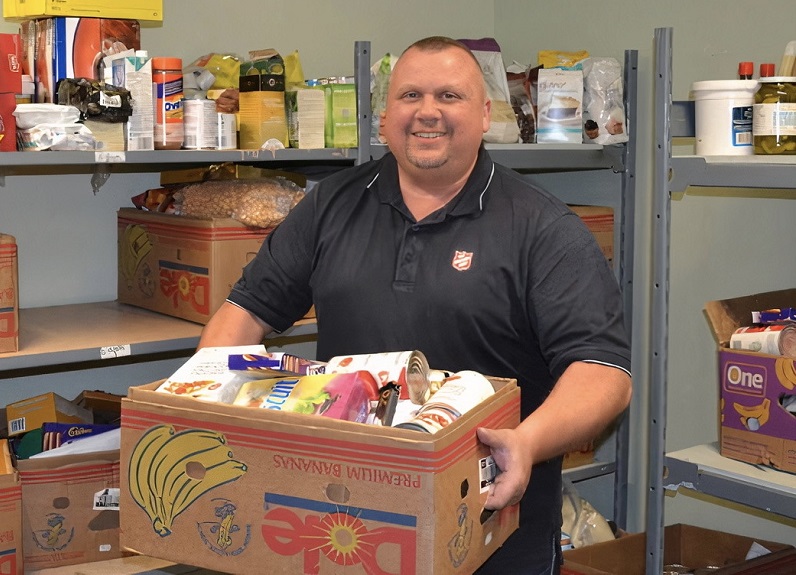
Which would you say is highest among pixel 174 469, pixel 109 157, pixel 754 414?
pixel 109 157

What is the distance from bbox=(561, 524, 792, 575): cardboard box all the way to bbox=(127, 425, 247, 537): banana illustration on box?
1.79 metres

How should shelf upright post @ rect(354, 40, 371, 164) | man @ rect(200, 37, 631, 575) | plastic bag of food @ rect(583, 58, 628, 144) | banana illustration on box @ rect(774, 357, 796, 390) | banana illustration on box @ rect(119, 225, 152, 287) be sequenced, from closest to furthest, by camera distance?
man @ rect(200, 37, 631, 575) < banana illustration on box @ rect(774, 357, 796, 390) < shelf upright post @ rect(354, 40, 371, 164) < banana illustration on box @ rect(119, 225, 152, 287) < plastic bag of food @ rect(583, 58, 628, 144)

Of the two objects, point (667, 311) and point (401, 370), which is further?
point (667, 311)

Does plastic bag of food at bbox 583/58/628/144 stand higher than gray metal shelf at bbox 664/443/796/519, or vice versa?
plastic bag of food at bbox 583/58/628/144

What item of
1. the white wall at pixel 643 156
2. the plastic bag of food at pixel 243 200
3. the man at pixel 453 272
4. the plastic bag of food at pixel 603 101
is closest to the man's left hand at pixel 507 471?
the man at pixel 453 272

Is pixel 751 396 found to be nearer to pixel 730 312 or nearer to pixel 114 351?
pixel 730 312

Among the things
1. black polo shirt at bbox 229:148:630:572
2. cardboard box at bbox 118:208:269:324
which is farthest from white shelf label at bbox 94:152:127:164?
black polo shirt at bbox 229:148:630:572

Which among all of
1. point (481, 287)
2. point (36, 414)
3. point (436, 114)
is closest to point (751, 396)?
point (481, 287)

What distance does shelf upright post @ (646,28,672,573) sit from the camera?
250cm

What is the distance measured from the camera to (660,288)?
2.55 metres

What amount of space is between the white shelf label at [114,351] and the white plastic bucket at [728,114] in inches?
60.4

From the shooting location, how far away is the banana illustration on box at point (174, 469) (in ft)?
5.22

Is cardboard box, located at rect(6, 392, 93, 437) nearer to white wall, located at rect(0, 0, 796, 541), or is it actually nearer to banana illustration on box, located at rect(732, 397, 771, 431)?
white wall, located at rect(0, 0, 796, 541)

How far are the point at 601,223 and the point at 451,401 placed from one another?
2076 millimetres
